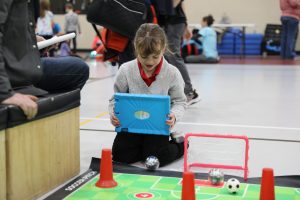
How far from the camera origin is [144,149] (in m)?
2.39

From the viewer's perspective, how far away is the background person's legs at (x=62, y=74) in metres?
2.12

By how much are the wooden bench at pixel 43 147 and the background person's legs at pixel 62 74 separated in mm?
94

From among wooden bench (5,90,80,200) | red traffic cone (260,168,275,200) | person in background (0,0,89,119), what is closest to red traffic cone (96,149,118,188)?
wooden bench (5,90,80,200)

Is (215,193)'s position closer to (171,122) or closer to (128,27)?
(171,122)

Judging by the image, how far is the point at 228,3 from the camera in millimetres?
11211

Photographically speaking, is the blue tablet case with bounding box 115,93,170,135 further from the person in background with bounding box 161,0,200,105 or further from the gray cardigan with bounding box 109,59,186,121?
the person in background with bounding box 161,0,200,105

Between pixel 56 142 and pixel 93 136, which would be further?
pixel 93 136

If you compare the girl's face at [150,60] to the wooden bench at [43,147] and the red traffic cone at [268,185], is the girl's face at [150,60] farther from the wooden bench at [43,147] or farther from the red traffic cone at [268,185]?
the red traffic cone at [268,185]

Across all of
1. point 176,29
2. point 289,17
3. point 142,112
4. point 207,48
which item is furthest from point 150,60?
point 289,17

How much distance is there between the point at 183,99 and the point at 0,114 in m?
1.10

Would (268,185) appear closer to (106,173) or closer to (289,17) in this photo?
(106,173)

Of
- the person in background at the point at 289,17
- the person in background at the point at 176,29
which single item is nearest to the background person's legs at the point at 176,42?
the person in background at the point at 176,29

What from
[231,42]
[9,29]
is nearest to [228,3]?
[231,42]

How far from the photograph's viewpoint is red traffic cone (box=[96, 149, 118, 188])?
1.96 m
